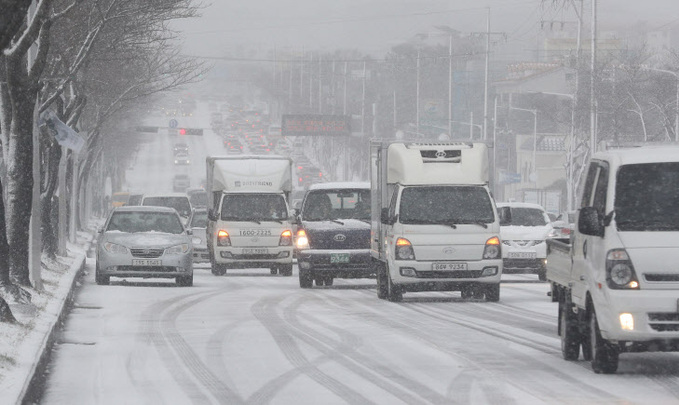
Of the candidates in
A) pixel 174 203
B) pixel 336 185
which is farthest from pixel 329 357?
pixel 174 203

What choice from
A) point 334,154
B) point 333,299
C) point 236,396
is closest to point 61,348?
point 236,396

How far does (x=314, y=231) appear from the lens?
97.3 feet

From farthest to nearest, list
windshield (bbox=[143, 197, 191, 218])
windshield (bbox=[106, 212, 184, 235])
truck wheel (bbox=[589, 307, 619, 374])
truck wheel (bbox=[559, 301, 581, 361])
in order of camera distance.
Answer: windshield (bbox=[143, 197, 191, 218]) < windshield (bbox=[106, 212, 184, 235]) < truck wheel (bbox=[559, 301, 581, 361]) < truck wheel (bbox=[589, 307, 619, 374])

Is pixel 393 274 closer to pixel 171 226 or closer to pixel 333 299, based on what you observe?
pixel 333 299

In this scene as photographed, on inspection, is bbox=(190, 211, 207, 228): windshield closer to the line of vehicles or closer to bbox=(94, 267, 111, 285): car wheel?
the line of vehicles

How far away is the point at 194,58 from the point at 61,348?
1571 inches

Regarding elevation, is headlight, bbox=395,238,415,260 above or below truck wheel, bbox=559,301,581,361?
above

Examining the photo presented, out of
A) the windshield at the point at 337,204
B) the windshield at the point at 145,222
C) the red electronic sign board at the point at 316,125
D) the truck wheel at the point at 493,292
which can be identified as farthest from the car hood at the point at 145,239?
the red electronic sign board at the point at 316,125

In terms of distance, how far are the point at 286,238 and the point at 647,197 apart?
71.4 feet

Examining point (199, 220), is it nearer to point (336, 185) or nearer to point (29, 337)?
point (336, 185)

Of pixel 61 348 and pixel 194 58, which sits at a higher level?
pixel 194 58

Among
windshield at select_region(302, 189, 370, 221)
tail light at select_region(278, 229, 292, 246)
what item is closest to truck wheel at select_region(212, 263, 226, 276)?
tail light at select_region(278, 229, 292, 246)

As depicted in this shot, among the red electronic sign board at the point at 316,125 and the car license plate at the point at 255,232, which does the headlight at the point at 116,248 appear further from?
the red electronic sign board at the point at 316,125

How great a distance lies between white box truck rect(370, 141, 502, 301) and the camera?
24.8m
